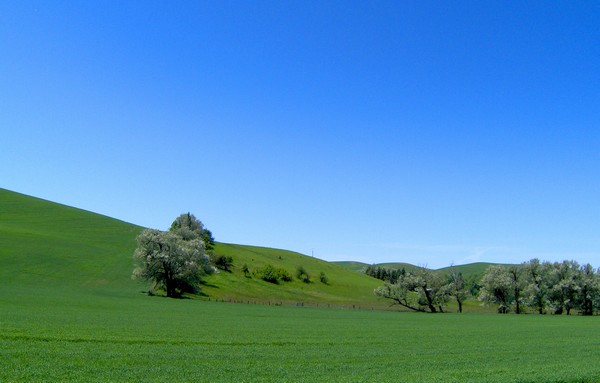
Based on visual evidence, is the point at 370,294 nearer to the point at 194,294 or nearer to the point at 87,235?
the point at 194,294

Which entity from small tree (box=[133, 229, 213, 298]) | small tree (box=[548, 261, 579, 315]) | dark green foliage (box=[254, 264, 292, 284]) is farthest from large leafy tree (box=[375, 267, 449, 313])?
dark green foliage (box=[254, 264, 292, 284])

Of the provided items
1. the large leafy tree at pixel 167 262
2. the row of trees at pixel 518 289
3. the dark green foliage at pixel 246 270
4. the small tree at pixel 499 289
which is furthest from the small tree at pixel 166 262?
the small tree at pixel 499 289

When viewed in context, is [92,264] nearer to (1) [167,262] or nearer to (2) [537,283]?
(1) [167,262]

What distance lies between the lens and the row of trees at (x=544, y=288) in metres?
93.4

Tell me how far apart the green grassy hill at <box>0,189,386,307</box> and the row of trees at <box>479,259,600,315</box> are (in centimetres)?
2461

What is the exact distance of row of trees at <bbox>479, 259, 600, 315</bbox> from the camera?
9344cm

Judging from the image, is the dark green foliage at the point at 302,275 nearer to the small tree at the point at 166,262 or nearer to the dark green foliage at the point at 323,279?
the dark green foliage at the point at 323,279

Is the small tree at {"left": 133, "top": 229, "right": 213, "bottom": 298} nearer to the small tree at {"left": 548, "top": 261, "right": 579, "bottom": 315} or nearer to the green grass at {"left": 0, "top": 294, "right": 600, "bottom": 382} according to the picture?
the green grass at {"left": 0, "top": 294, "right": 600, "bottom": 382}

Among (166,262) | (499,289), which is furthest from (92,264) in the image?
(499,289)

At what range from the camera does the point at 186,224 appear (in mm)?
109500

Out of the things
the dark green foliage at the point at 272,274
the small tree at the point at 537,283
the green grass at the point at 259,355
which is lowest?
the green grass at the point at 259,355

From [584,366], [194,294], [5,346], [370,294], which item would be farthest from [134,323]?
[370,294]

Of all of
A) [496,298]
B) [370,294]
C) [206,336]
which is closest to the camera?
[206,336]

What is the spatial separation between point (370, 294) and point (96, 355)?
118m
